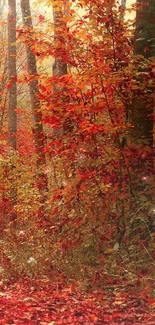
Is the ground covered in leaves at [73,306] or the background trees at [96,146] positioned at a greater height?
the background trees at [96,146]

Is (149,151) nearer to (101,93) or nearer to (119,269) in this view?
(101,93)

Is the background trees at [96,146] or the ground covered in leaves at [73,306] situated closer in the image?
the ground covered in leaves at [73,306]

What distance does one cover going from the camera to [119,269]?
7191mm

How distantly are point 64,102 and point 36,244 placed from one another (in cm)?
289

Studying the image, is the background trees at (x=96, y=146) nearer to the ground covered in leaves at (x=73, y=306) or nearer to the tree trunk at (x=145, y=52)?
the tree trunk at (x=145, y=52)

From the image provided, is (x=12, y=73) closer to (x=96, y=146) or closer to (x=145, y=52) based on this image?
(x=96, y=146)

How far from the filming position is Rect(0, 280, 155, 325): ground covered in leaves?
5773 mm

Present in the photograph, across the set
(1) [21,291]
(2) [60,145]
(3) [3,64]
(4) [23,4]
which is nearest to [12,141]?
(4) [23,4]

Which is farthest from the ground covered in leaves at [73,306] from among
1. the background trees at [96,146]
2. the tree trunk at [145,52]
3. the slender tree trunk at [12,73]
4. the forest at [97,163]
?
the slender tree trunk at [12,73]

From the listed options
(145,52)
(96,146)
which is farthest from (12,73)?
(145,52)

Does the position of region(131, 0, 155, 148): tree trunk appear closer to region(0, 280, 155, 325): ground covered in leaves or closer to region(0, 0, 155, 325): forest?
region(0, 0, 155, 325): forest

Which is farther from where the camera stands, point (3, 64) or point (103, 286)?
point (3, 64)

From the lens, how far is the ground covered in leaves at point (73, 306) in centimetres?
577

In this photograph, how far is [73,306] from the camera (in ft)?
20.7
